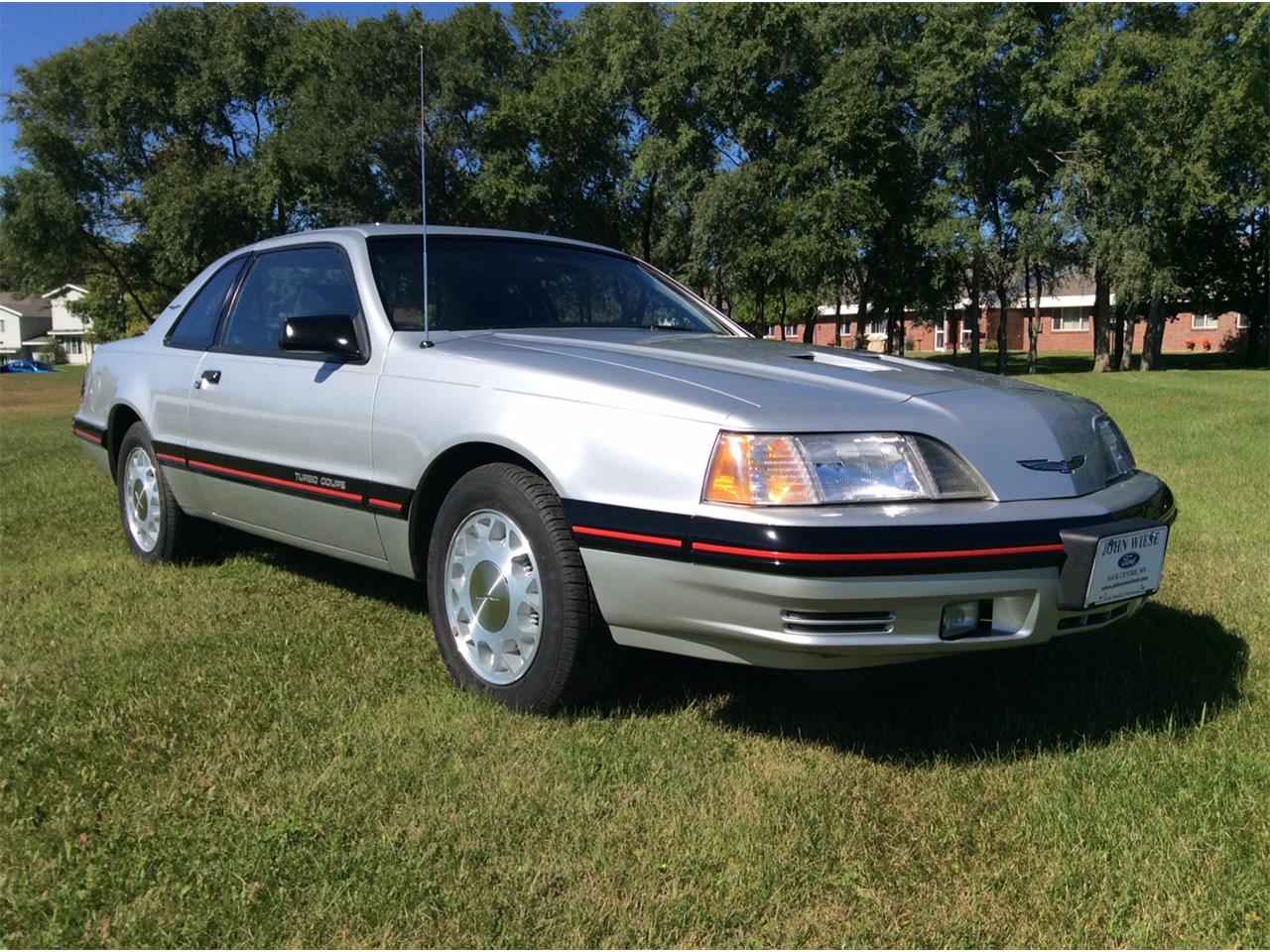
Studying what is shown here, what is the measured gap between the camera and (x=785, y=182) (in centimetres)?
3136

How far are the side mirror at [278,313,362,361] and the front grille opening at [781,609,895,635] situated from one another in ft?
6.35

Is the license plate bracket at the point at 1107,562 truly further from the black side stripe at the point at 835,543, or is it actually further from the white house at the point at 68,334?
the white house at the point at 68,334

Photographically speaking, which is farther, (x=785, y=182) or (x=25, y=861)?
(x=785, y=182)

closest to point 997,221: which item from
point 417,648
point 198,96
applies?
point 198,96

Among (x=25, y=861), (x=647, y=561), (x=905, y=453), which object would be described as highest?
(x=905, y=453)

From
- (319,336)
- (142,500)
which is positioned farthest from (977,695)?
(142,500)

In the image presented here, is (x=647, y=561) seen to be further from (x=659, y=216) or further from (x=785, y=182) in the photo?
(x=659, y=216)

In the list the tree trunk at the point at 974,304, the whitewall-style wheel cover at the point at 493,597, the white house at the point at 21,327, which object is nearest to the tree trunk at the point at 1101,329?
the tree trunk at the point at 974,304

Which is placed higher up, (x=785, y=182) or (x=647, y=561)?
(x=785, y=182)

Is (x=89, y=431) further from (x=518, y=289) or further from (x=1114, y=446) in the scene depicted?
(x=1114, y=446)

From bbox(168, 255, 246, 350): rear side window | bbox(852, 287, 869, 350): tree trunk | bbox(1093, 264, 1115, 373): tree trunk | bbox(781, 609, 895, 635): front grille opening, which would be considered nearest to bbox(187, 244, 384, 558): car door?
bbox(168, 255, 246, 350): rear side window

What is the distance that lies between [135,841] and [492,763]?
0.88m

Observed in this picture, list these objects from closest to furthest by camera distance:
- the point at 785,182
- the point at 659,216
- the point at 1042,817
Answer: the point at 1042,817 → the point at 785,182 → the point at 659,216

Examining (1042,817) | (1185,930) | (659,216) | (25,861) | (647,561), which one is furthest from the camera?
(659,216)
